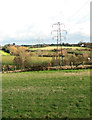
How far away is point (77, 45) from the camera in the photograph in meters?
67.6

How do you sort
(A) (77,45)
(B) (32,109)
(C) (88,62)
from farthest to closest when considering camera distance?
(A) (77,45), (C) (88,62), (B) (32,109)

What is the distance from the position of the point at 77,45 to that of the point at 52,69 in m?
36.2

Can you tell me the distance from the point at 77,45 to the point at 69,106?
59.6 m

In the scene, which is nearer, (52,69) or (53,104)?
(53,104)

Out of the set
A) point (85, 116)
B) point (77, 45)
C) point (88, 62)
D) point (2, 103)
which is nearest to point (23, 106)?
point (2, 103)

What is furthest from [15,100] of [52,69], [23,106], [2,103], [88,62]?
[88,62]

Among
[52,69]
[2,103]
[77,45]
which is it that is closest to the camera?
[2,103]

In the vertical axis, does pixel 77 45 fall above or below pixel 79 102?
above

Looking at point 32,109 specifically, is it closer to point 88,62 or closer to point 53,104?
point 53,104

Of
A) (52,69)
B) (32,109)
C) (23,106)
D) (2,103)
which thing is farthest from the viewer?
(52,69)

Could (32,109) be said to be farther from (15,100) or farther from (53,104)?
(15,100)

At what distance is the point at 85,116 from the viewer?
25.7ft

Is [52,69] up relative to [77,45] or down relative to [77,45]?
down

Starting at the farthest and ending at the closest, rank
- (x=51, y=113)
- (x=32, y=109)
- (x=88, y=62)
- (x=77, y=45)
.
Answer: (x=77, y=45)
(x=88, y=62)
(x=32, y=109)
(x=51, y=113)
